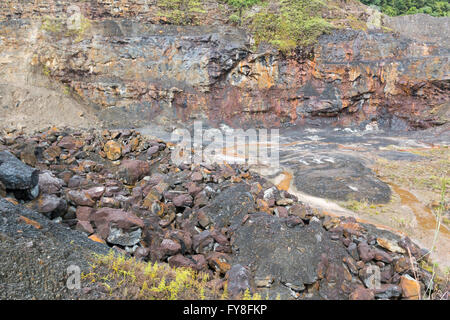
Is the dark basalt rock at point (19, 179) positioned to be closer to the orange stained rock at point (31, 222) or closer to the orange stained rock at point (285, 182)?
the orange stained rock at point (31, 222)

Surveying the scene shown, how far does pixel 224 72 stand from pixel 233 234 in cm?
1795

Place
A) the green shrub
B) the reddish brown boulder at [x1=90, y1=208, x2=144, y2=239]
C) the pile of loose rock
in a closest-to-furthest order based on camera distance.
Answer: the pile of loose rock < the reddish brown boulder at [x1=90, y1=208, x2=144, y2=239] < the green shrub

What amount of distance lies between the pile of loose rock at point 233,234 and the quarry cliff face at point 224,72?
47.2 ft

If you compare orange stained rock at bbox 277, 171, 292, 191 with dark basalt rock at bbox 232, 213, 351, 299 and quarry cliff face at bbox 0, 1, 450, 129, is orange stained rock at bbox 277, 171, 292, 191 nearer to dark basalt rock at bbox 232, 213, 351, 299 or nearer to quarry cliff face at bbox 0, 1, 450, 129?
dark basalt rock at bbox 232, 213, 351, 299

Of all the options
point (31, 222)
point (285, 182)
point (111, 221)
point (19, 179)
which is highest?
point (19, 179)

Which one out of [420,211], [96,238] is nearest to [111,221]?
[96,238]

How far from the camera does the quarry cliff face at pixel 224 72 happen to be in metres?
20.3

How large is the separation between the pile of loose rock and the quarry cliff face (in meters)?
14.4

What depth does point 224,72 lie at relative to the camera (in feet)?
69.3

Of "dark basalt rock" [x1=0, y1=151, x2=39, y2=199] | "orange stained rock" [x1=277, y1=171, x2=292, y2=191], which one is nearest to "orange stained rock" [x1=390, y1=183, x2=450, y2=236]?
"orange stained rock" [x1=277, y1=171, x2=292, y2=191]

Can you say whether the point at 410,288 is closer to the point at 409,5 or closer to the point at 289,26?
the point at 289,26

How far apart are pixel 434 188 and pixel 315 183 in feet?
13.6

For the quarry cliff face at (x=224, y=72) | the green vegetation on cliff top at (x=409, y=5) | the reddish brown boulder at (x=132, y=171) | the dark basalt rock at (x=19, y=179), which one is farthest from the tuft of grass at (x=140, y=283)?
the green vegetation on cliff top at (x=409, y=5)

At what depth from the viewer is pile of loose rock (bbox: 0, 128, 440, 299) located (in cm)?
414
